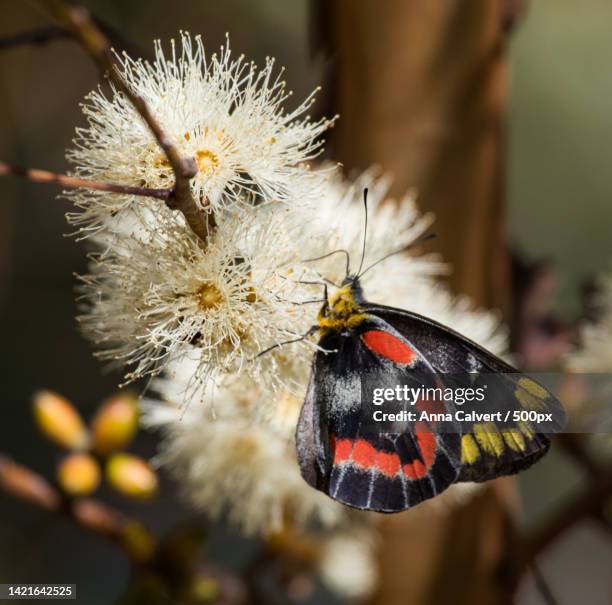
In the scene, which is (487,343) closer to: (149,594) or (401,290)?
(401,290)

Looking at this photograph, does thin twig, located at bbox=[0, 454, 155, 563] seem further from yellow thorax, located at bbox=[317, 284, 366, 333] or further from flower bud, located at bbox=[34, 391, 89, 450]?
yellow thorax, located at bbox=[317, 284, 366, 333]

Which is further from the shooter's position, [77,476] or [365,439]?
[77,476]

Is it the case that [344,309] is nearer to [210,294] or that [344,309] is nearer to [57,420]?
[210,294]

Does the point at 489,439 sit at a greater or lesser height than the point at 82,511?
lesser

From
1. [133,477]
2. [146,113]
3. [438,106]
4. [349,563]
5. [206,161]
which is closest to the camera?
[146,113]

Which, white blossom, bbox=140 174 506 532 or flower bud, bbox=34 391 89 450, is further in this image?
flower bud, bbox=34 391 89 450

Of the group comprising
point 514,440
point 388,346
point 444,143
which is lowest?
point 514,440

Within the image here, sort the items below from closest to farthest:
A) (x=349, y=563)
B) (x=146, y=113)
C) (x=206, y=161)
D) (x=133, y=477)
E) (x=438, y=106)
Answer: (x=146, y=113) < (x=206, y=161) < (x=133, y=477) < (x=438, y=106) < (x=349, y=563)

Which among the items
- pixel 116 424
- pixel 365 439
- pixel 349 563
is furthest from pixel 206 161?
pixel 349 563

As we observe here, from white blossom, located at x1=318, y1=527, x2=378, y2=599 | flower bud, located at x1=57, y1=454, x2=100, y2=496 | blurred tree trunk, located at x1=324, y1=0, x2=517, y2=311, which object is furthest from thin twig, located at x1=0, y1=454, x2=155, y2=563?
blurred tree trunk, located at x1=324, y1=0, x2=517, y2=311
